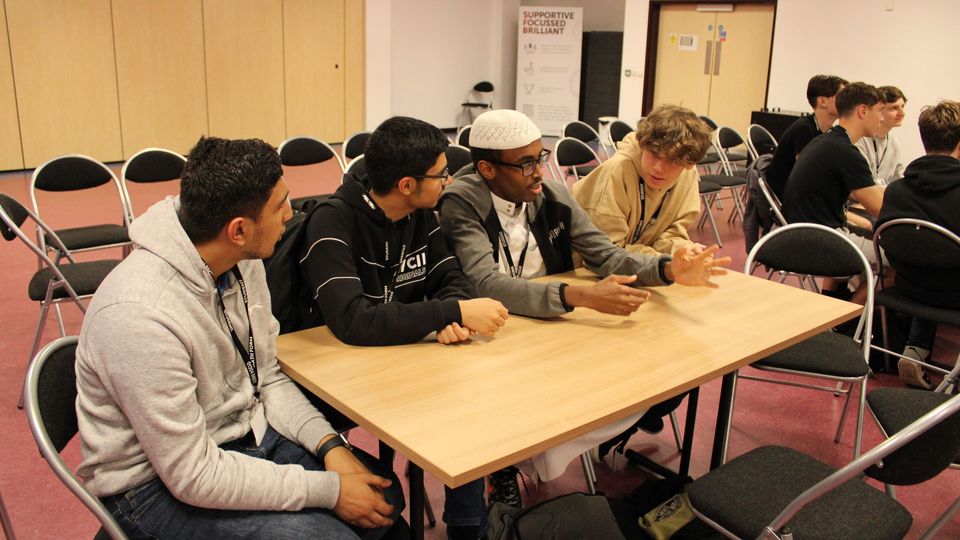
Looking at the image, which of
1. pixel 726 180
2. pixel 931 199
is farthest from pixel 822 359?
pixel 726 180

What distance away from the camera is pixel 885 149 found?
5.00 meters

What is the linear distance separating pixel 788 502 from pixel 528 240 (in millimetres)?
1112

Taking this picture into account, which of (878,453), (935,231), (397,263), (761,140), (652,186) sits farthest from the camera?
(761,140)

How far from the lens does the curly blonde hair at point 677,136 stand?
2648mm

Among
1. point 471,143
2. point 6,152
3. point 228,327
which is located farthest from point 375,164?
point 6,152

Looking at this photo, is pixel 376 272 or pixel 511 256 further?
pixel 511 256

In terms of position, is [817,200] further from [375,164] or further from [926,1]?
[926,1]

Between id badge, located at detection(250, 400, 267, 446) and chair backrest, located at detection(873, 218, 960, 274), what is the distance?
258cm

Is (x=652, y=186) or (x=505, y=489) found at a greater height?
(x=652, y=186)

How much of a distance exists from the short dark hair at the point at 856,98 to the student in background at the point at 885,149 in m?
0.64

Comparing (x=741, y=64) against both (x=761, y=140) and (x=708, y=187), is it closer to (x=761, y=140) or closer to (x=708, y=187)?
(x=761, y=140)

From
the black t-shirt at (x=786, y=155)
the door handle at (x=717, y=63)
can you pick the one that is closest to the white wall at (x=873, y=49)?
the door handle at (x=717, y=63)

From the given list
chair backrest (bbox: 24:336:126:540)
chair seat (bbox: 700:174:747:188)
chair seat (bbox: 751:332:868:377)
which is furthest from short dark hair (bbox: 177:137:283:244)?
chair seat (bbox: 700:174:747:188)

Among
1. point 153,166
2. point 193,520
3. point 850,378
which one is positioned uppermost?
point 153,166
